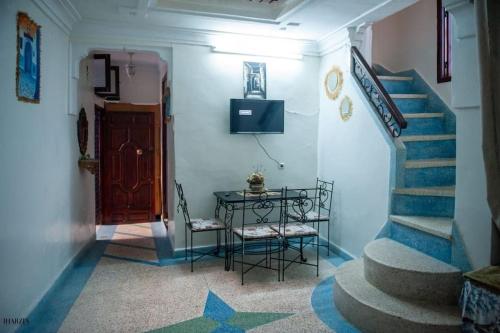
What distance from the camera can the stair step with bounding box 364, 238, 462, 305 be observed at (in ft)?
8.48

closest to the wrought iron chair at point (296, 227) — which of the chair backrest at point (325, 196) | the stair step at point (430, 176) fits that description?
the chair backrest at point (325, 196)

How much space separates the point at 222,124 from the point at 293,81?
3.71 ft

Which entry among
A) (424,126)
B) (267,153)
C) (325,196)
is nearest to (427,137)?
(424,126)

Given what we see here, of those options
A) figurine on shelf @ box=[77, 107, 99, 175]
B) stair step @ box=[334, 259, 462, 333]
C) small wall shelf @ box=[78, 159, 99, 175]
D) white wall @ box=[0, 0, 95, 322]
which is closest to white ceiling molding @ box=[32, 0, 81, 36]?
white wall @ box=[0, 0, 95, 322]

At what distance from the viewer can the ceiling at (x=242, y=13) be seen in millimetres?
3502

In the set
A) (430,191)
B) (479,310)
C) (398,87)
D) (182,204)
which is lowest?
(479,310)

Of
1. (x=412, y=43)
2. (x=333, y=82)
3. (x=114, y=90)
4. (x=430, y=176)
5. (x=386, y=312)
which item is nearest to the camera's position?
(x=386, y=312)

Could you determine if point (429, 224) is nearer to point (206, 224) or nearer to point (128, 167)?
point (206, 224)

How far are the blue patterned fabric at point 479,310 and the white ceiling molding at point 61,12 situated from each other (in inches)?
146

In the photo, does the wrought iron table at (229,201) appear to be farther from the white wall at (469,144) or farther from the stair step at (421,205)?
the white wall at (469,144)

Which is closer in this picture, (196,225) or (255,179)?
(196,225)

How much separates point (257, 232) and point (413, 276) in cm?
159

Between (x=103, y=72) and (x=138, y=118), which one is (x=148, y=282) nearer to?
(x=103, y=72)

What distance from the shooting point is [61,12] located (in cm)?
348
